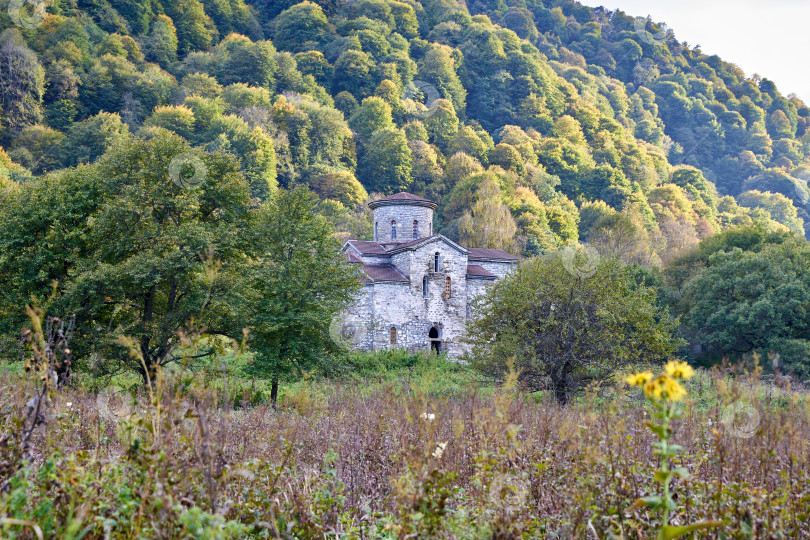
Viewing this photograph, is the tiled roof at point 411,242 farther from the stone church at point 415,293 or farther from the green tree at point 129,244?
the green tree at point 129,244

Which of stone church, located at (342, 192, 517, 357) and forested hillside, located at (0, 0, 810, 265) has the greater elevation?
forested hillside, located at (0, 0, 810, 265)

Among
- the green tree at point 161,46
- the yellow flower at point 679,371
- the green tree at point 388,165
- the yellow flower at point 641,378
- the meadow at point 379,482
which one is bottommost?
the meadow at point 379,482

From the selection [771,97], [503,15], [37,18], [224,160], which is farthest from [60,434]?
[771,97]

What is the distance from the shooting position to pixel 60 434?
5.55 metres

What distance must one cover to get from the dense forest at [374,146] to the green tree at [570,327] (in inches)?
304

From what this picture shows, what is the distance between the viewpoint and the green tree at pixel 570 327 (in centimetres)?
1539

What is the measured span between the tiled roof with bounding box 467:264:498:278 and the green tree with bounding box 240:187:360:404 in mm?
14902

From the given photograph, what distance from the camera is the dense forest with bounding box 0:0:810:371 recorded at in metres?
18.3

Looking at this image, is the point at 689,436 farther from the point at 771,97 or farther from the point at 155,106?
the point at 771,97

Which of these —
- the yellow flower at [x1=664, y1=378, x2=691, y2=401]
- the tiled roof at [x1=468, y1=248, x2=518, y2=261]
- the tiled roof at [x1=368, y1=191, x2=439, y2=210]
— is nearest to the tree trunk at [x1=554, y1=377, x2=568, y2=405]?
the yellow flower at [x1=664, y1=378, x2=691, y2=401]

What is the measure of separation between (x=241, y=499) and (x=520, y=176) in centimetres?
5919

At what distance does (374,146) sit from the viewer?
2360 inches

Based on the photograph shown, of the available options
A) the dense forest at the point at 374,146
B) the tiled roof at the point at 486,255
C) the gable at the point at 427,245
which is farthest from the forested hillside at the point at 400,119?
the gable at the point at 427,245

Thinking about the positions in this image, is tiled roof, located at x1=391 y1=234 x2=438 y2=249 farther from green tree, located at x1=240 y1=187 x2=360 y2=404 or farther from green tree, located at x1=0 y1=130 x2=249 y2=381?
green tree, located at x1=0 y1=130 x2=249 y2=381
